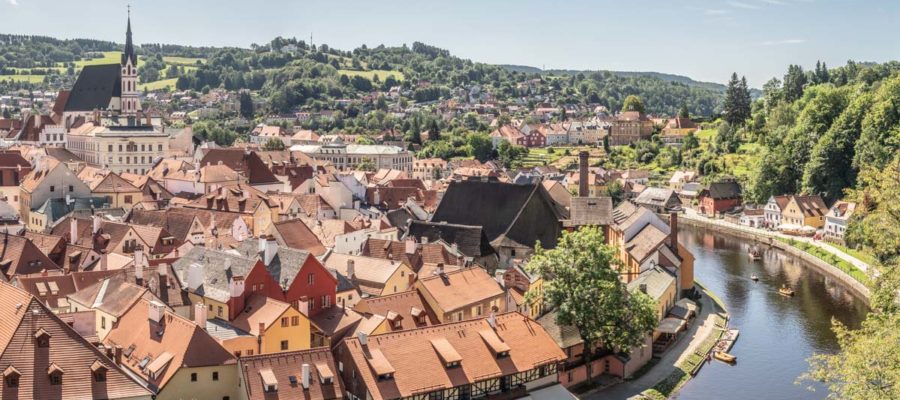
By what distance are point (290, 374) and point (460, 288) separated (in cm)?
1087

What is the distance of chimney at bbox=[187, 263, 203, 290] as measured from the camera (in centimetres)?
Answer: 3172

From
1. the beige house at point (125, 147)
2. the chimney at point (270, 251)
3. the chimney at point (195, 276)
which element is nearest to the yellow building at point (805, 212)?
the beige house at point (125, 147)

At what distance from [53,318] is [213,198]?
29.9 m

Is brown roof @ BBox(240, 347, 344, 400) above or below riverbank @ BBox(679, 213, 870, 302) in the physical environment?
above

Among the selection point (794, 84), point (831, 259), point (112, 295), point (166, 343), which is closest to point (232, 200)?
point (112, 295)

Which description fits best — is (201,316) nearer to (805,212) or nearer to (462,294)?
(462,294)

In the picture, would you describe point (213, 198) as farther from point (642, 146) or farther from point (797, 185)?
point (642, 146)

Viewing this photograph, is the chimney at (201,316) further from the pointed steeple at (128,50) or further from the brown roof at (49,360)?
the pointed steeple at (128,50)

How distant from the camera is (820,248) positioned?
64688 mm

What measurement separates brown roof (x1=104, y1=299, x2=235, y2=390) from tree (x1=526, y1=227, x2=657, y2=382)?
42.5 feet

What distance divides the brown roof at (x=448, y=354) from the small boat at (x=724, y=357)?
10729mm

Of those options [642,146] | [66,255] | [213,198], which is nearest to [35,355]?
[66,255]

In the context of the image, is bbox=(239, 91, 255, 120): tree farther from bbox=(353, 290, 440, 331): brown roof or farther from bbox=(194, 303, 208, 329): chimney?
bbox=(194, 303, 208, 329): chimney

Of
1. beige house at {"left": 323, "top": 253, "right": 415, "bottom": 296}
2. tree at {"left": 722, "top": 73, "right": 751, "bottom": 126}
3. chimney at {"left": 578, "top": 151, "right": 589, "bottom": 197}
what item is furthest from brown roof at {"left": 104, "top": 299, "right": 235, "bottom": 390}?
tree at {"left": 722, "top": 73, "right": 751, "bottom": 126}
